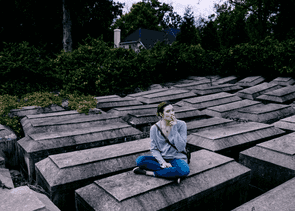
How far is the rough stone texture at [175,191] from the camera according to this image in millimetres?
2704

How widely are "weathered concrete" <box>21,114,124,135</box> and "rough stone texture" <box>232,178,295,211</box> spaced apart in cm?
390

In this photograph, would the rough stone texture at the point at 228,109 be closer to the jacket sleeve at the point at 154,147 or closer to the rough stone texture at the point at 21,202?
the jacket sleeve at the point at 154,147

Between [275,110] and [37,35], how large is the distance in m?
14.1

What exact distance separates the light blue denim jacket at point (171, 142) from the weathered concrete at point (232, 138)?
1523mm

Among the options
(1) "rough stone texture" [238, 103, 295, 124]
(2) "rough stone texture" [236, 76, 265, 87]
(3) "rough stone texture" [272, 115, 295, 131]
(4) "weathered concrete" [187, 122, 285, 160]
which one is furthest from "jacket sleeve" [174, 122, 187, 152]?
(2) "rough stone texture" [236, 76, 265, 87]

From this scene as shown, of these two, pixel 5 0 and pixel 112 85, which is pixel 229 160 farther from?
pixel 5 0

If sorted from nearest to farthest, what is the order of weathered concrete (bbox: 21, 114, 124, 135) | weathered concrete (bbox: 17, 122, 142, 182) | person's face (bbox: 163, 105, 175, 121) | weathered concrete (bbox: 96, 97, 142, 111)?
1. person's face (bbox: 163, 105, 175, 121)
2. weathered concrete (bbox: 17, 122, 142, 182)
3. weathered concrete (bbox: 21, 114, 124, 135)
4. weathered concrete (bbox: 96, 97, 142, 111)

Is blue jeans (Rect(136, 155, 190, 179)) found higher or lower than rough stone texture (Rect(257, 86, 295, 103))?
lower

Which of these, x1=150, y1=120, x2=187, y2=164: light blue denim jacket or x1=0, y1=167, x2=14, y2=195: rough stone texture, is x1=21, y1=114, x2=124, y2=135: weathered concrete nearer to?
x1=0, y1=167, x2=14, y2=195: rough stone texture

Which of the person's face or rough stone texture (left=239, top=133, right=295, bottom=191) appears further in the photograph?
rough stone texture (left=239, top=133, right=295, bottom=191)

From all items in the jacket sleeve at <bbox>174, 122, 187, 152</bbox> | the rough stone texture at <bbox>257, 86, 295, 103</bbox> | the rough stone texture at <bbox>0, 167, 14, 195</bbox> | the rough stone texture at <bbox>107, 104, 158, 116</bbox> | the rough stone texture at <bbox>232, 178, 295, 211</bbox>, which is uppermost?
the jacket sleeve at <bbox>174, 122, 187, 152</bbox>

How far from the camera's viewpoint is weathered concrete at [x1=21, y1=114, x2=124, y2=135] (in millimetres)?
5184

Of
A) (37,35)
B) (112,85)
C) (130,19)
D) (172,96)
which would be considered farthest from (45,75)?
(130,19)

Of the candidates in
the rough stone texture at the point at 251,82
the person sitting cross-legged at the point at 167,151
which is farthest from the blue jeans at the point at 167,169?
the rough stone texture at the point at 251,82
